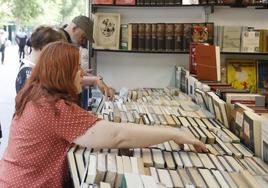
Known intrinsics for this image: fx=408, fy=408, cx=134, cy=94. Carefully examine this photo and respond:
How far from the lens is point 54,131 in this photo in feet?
5.17

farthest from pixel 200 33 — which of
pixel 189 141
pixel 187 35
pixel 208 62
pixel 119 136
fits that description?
pixel 119 136

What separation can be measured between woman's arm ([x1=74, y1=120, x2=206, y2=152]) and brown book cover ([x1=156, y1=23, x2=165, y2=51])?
8.12ft

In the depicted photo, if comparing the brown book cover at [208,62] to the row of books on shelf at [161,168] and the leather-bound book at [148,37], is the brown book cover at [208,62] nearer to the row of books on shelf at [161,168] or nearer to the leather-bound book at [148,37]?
the leather-bound book at [148,37]

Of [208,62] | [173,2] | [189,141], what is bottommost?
[189,141]

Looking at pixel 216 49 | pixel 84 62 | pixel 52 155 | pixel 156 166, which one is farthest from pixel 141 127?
pixel 84 62

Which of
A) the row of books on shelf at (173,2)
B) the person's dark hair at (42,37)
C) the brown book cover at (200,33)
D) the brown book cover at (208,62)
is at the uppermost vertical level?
the row of books on shelf at (173,2)

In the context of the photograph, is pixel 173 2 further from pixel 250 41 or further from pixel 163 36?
pixel 250 41

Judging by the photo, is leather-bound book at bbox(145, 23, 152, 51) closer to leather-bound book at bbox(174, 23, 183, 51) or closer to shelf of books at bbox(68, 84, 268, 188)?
leather-bound book at bbox(174, 23, 183, 51)

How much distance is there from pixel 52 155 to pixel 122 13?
2811mm

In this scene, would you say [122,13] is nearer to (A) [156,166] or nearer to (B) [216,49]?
(B) [216,49]

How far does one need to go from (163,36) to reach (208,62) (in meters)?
0.96

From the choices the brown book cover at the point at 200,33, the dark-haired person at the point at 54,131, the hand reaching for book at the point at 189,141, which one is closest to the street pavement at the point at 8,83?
the brown book cover at the point at 200,33

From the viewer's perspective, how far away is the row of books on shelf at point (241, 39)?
13.0 ft

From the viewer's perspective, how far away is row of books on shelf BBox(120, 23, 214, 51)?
156 inches
